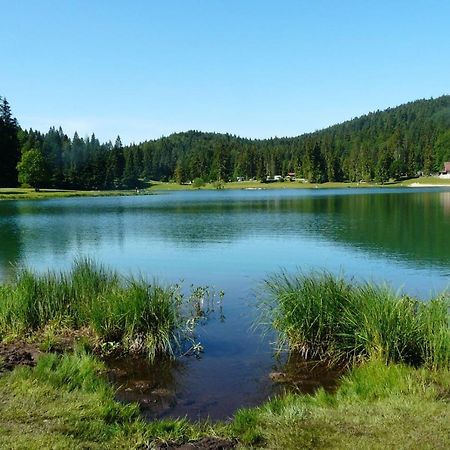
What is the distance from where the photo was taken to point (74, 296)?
1306cm

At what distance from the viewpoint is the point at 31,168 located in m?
113

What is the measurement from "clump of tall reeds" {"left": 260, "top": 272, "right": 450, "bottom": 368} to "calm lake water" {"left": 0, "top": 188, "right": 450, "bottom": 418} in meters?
0.77

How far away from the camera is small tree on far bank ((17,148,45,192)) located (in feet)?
369

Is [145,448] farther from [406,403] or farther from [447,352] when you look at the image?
[447,352]

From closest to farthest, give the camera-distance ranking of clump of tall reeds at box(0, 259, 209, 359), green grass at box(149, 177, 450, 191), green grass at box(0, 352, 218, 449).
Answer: green grass at box(0, 352, 218, 449), clump of tall reeds at box(0, 259, 209, 359), green grass at box(149, 177, 450, 191)

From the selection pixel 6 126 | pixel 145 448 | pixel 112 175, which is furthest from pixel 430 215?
pixel 112 175

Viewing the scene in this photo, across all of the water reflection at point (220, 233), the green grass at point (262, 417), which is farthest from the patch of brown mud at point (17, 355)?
the water reflection at point (220, 233)

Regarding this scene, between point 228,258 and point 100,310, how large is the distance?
15.2 meters

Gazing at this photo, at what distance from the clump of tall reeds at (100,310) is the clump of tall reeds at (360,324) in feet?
8.44

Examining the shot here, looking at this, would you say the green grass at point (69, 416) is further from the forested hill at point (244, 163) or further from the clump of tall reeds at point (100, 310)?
the forested hill at point (244, 163)

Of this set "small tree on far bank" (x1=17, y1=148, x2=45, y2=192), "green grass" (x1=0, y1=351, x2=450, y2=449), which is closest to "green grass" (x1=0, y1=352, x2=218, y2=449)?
"green grass" (x1=0, y1=351, x2=450, y2=449)

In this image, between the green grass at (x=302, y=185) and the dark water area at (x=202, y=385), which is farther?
the green grass at (x=302, y=185)

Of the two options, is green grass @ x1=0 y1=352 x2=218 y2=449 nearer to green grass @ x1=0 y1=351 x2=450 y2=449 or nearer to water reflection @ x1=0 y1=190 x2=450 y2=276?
green grass @ x1=0 y1=351 x2=450 y2=449

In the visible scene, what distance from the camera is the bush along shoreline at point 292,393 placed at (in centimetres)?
634
